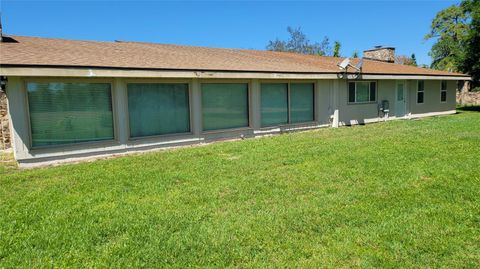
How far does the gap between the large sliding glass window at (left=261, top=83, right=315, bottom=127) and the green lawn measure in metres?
4.44

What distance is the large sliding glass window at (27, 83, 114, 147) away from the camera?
814 cm

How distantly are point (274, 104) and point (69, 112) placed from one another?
6752mm

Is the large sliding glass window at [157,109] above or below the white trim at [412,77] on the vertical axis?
below

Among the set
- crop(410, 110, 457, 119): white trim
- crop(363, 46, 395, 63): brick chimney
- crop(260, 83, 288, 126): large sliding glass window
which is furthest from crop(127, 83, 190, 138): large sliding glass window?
crop(363, 46, 395, 63): brick chimney

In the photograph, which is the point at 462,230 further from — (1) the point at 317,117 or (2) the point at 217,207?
(1) the point at 317,117

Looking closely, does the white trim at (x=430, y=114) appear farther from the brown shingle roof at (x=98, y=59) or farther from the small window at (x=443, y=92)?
the brown shingle roof at (x=98, y=59)

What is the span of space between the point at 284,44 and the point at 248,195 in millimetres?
49809

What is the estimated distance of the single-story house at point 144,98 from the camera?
26.4 feet

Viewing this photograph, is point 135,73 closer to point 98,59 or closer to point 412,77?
point 98,59

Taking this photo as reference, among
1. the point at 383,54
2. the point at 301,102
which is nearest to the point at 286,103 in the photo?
the point at 301,102

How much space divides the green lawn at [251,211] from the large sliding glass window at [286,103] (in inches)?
175

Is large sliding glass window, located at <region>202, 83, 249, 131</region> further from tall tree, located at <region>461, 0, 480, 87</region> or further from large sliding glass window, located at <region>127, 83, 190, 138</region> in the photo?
tall tree, located at <region>461, 0, 480, 87</region>

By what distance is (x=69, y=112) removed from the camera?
8531 mm

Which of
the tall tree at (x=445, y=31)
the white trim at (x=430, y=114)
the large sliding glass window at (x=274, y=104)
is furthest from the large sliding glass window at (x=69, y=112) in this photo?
the tall tree at (x=445, y=31)
